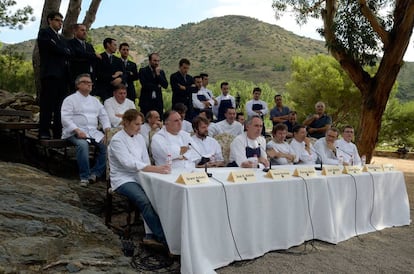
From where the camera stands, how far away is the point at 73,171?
6324 mm

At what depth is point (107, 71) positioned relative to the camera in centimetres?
662

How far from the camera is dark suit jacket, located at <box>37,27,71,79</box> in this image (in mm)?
5688

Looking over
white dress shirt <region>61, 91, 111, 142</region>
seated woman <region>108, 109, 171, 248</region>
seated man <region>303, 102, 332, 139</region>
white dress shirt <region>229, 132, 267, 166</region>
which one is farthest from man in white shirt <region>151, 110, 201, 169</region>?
seated man <region>303, 102, 332, 139</region>

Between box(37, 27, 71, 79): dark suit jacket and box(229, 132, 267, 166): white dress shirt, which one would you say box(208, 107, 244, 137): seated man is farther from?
box(37, 27, 71, 79): dark suit jacket

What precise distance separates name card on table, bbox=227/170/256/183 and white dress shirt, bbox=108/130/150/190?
858 millimetres

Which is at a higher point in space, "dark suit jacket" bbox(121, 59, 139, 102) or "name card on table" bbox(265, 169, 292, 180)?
"dark suit jacket" bbox(121, 59, 139, 102)

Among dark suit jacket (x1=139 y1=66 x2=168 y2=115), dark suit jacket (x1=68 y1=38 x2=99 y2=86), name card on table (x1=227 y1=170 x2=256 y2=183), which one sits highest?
dark suit jacket (x1=68 y1=38 x2=99 y2=86)

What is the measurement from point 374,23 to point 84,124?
7.40 m

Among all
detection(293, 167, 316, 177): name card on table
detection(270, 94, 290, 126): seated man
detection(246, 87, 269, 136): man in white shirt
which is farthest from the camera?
detection(270, 94, 290, 126): seated man

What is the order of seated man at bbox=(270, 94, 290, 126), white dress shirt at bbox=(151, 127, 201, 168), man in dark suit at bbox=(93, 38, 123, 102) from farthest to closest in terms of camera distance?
seated man at bbox=(270, 94, 290, 126), man in dark suit at bbox=(93, 38, 123, 102), white dress shirt at bbox=(151, 127, 201, 168)

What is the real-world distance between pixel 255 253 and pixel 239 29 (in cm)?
7195

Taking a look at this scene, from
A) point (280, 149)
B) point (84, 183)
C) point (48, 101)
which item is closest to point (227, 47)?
point (280, 149)

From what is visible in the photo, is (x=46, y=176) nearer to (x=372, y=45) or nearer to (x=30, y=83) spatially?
(x=372, y=45)

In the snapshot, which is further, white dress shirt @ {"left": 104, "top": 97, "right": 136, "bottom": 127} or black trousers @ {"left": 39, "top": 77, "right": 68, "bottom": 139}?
white dress shirt @ {"left": 104, "top": 97, "right": 136, "bottom": 127}
